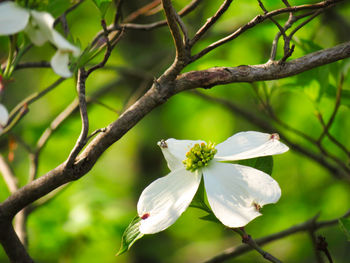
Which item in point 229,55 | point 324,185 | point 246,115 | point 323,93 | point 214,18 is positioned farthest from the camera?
point 229,55

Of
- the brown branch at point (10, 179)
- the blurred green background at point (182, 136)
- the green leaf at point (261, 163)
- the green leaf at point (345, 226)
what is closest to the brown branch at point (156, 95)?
the green leaf at point (261, 163)

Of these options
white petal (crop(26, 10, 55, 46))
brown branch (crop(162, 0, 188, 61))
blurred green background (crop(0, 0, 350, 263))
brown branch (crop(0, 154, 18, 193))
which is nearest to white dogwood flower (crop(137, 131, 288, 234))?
brown branch (crop(162, 0, 188, 61))

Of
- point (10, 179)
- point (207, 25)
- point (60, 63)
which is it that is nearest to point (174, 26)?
point (207, 25)

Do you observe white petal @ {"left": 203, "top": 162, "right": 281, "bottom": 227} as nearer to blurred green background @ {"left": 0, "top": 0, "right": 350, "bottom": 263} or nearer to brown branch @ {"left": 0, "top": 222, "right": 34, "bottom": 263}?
brown branch @ {"left": 0, "top": 222, "right": 34, "bottom": 263}

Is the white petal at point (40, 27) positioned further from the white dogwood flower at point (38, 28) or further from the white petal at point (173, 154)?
the white petal at point (173, 154)

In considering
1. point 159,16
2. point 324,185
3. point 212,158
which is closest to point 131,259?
point 324,185

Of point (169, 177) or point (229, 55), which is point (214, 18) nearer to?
point (169, 177)

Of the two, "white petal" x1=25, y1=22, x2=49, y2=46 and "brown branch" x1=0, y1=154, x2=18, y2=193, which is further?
"brown branch" x1=0, y1=154, x2=18, y2=193
